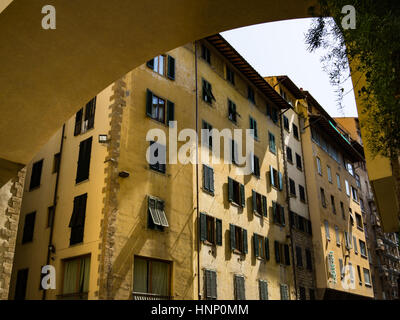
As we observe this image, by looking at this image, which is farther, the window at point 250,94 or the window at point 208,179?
the window at point 250,94

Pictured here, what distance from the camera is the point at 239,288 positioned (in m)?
22.8

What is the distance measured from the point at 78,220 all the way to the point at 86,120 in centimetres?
493

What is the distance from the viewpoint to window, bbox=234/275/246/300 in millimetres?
22484

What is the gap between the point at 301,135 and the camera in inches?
1436

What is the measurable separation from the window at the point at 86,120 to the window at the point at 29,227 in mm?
4443

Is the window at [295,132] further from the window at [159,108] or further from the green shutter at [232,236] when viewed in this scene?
the window at [159,108]

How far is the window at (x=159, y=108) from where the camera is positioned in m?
20.5

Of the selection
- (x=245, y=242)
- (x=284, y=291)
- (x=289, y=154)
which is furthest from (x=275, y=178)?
(x=284, y=291)

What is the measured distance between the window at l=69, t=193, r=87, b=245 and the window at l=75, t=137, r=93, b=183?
0.95 metres

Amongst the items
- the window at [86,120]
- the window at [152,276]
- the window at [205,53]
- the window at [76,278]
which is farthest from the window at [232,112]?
the window at [76,278]

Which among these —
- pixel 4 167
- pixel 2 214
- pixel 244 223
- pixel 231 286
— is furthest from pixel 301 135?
pixel 4 167

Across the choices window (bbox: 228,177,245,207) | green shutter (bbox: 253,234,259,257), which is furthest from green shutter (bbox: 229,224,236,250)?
green shutter (bbox: 253,234,259,257)
